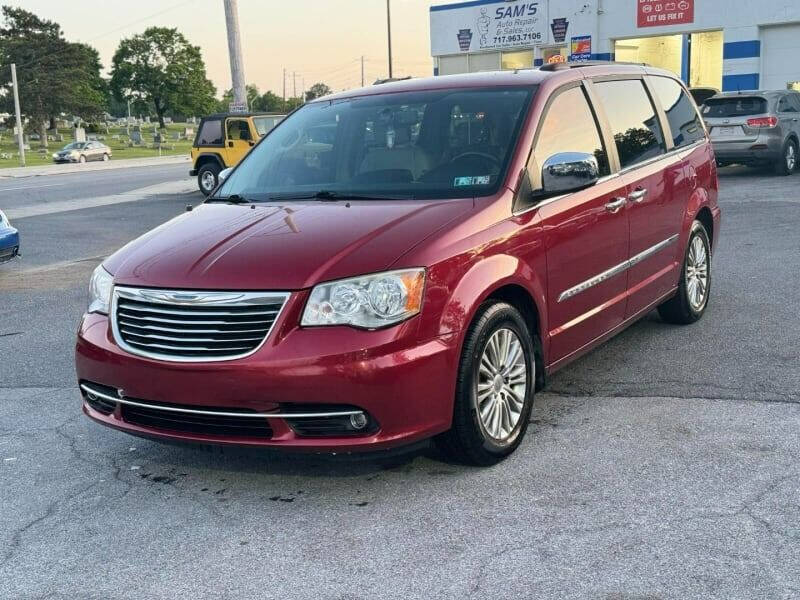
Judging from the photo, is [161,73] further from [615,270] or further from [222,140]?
[615,270]

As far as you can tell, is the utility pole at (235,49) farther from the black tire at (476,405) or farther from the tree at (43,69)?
the tree at (43,69)

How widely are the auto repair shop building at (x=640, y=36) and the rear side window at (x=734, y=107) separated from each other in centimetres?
1025

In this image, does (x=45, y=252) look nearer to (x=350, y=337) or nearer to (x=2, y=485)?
(x=2, y=485)

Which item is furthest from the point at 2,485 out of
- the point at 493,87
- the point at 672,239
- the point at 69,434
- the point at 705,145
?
the point at 705,145

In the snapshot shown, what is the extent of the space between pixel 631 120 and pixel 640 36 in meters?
27.2

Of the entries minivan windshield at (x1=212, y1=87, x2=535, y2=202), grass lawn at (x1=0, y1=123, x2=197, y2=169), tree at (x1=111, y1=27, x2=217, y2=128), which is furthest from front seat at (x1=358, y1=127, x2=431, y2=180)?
tree at (x1=111, y1=27, x2=217, y2=128)

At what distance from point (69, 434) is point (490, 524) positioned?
251 cm

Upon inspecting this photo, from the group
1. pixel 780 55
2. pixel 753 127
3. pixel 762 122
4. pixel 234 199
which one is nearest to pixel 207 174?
pixel 753 127

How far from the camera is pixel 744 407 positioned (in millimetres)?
5000

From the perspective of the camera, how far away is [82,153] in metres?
52.2

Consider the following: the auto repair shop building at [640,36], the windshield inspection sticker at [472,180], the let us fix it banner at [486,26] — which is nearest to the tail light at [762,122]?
the auto repair shop building at [640,36]

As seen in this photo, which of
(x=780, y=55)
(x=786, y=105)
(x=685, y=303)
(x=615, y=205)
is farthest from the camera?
(x=780, y=55)

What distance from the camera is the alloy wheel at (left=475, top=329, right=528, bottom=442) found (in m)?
4.23

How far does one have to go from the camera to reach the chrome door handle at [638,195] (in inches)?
219
